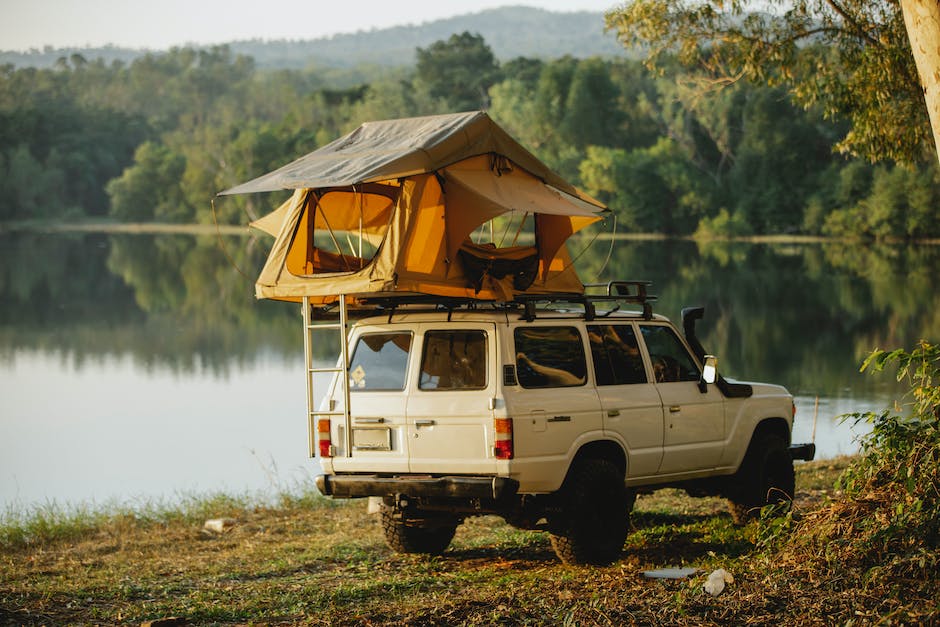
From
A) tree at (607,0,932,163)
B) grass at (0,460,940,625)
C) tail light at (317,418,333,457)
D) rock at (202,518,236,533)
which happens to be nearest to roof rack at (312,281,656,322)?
tail light at (317,418,333,457)

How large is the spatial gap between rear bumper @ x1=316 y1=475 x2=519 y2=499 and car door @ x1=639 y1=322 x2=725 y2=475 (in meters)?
1.86

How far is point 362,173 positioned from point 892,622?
15.5 feet

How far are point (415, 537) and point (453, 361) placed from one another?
73.8 inches

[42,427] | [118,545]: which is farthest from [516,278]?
[42,427]

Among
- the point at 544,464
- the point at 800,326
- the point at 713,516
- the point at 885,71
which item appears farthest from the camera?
the point at 800,326

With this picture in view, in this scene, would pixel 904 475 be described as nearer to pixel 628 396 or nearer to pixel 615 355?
pixel 628 396

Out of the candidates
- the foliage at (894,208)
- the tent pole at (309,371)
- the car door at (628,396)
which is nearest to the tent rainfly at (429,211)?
the tent pole at (309,371)

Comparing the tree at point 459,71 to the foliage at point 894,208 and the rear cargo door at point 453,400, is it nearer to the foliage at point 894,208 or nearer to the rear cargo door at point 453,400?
the foliage at point 894,208

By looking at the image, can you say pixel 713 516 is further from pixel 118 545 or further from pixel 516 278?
pixel 118 545

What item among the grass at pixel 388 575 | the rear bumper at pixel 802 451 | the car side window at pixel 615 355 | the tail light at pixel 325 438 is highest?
the car side window at pixel 615 355

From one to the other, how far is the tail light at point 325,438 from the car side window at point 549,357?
1633 mm

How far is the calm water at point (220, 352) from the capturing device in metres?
20.2

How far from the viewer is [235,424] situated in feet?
77.9

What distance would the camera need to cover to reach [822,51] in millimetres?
21125
